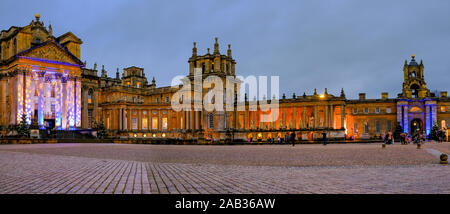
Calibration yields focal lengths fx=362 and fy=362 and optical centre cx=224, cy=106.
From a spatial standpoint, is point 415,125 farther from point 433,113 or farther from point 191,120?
point 191,120

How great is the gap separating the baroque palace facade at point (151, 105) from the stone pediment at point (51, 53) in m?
0.14

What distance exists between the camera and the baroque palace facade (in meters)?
56.1

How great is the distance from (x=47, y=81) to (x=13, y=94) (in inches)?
206

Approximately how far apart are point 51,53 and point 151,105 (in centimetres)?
2772

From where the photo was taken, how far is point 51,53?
57.1m

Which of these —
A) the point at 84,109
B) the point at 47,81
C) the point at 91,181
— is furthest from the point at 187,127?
the point at 91,181

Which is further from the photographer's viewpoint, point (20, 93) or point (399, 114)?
point (399, 114)

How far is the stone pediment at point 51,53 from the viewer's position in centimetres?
5508

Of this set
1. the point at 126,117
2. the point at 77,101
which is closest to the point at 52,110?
the point at 77,101

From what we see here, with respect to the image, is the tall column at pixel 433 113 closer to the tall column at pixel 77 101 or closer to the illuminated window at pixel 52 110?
the tall column at pixel 77 101

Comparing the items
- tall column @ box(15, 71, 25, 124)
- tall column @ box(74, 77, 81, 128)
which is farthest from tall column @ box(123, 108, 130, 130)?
tall column @ box(15, 71, 25, 124)

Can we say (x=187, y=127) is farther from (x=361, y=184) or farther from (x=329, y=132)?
(x=361, y=184)
